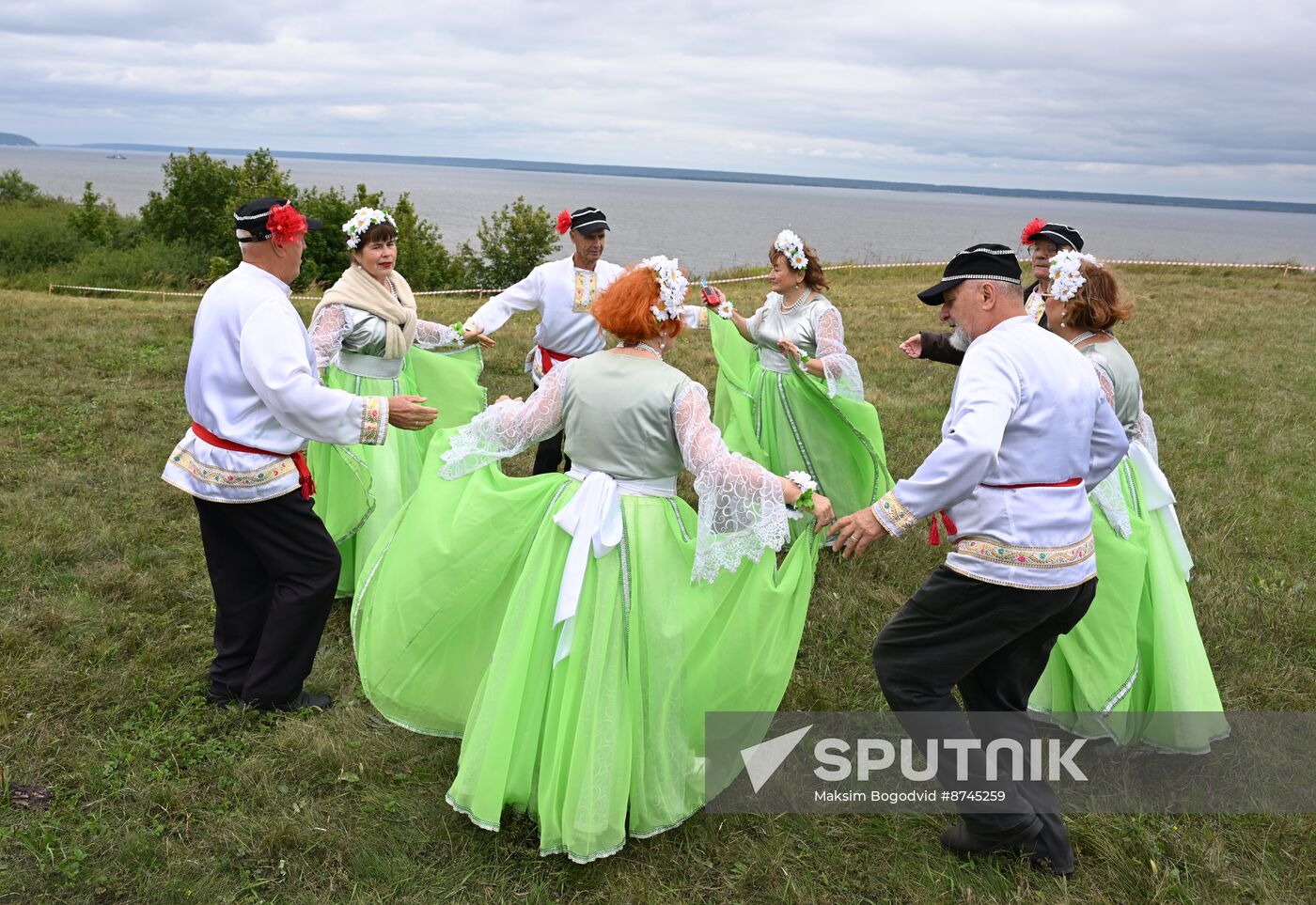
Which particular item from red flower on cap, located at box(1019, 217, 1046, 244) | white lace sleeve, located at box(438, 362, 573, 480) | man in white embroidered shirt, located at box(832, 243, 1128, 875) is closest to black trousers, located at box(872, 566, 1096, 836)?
man in white embroidered shirt, located at box(832, 243, 1128, 875)

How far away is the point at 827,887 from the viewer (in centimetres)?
342

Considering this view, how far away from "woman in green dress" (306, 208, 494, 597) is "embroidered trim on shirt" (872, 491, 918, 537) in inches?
109

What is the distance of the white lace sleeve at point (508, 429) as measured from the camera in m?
3.57

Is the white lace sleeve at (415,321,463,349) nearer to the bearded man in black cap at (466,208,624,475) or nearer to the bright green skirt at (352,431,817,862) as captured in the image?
the bearded man in black cap at (466,208,624,475)

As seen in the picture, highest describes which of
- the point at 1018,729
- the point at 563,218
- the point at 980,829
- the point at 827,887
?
the point at 563,218

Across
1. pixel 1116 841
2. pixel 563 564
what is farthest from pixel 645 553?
pixel 1116 841

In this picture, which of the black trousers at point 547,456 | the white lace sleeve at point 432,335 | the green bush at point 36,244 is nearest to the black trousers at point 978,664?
the white lace sleeve at point 432,335

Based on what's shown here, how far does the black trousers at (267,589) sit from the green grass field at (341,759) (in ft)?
0.59

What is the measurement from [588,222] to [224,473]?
3287 mm

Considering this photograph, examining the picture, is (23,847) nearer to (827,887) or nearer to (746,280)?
(827,887)

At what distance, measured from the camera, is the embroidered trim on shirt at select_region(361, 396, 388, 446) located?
3.96 m

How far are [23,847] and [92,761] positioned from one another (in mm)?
512

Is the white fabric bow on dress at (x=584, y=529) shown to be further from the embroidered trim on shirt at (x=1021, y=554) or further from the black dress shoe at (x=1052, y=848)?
the black dress shoe at (x=1052, y=848)

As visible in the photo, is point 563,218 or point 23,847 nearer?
point 23,847
